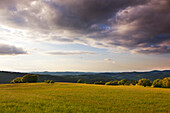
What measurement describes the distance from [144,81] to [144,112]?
73507 millimetres

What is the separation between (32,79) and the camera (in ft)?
327

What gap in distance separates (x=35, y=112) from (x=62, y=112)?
8.42ft

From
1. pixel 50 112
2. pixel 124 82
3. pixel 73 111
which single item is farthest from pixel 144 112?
pixel 124 82

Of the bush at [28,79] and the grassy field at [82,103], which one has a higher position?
the grassy field at [82,103]

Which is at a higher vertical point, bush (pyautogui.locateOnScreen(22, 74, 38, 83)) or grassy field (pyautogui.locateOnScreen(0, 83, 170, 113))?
grassy field (pyautogui.locateOnScreen(0, 83, 170, 113))

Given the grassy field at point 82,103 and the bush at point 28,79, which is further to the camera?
the bush at point 28,79

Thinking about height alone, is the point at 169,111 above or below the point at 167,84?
above

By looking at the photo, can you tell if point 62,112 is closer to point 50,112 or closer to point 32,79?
point 50,112

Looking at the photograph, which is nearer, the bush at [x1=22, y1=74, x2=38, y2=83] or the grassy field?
the grassy field

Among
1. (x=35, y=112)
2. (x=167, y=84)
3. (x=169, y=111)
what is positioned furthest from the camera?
(x=167, y=84)

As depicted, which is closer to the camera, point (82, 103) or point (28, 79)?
point (82, 103)

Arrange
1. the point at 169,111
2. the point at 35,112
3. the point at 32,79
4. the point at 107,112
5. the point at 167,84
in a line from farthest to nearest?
the point at 32,79 → the point at 167,84 → the point at 169,111 → the point at 107,112 → the point at 35,112

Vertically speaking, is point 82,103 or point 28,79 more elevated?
point 82,103

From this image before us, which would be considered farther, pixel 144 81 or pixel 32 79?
pixel 32 79
